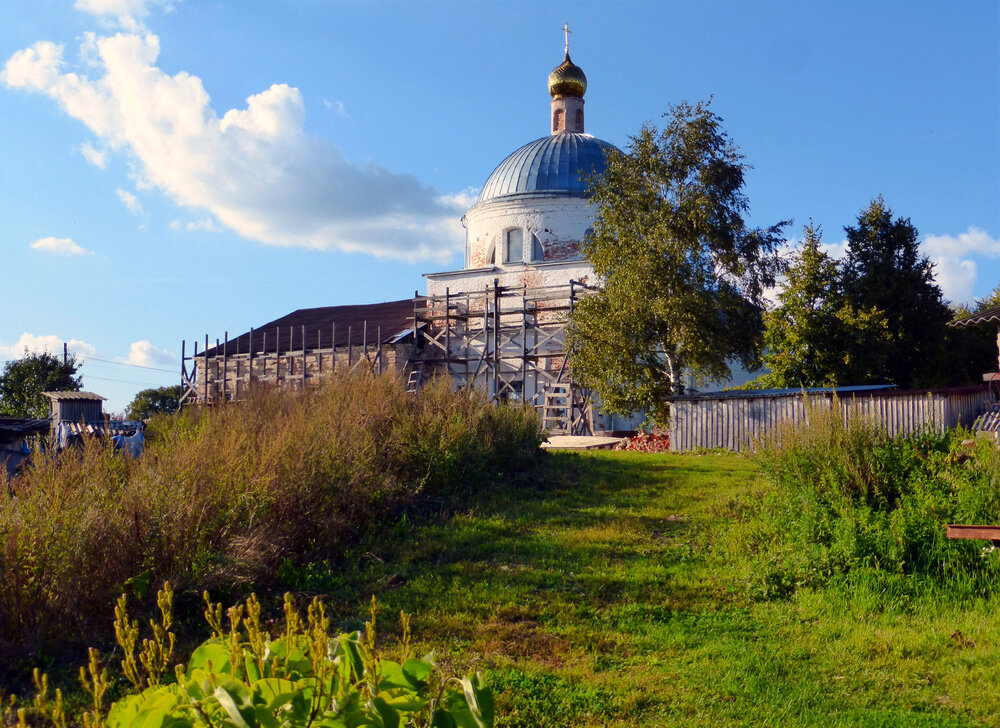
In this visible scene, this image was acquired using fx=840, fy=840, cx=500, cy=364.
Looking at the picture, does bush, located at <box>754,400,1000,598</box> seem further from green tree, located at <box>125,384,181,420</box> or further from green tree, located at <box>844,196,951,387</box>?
green tree, located at <box>125,384,181,420</box>

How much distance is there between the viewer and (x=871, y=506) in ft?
28.5

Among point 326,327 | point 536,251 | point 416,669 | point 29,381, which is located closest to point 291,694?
point 416,669

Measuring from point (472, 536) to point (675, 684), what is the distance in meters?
3.93

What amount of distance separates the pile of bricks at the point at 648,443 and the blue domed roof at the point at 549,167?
13.1m

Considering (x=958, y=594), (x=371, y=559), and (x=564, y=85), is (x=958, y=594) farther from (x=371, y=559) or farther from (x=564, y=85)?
(x=564, y=85)

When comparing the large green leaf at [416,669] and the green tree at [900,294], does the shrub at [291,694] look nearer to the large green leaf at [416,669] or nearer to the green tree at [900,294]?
the large green leaf at [416,669]

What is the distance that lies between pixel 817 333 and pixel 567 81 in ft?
54.7

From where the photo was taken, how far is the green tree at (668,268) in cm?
2225

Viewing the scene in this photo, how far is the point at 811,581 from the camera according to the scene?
707cm

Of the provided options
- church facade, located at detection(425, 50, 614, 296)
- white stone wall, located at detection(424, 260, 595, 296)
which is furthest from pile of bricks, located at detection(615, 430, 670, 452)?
church facade, located at detection(425, 50, 614, 296)

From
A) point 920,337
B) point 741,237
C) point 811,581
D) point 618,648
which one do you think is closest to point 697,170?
point 741,237

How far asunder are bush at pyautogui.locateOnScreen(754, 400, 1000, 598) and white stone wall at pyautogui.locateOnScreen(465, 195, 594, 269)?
75.2 feet

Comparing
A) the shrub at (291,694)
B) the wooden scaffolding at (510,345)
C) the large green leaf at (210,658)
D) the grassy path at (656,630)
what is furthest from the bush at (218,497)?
the wooden scaffolding at (510,345)

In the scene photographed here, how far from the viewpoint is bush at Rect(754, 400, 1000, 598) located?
707 centimetres
